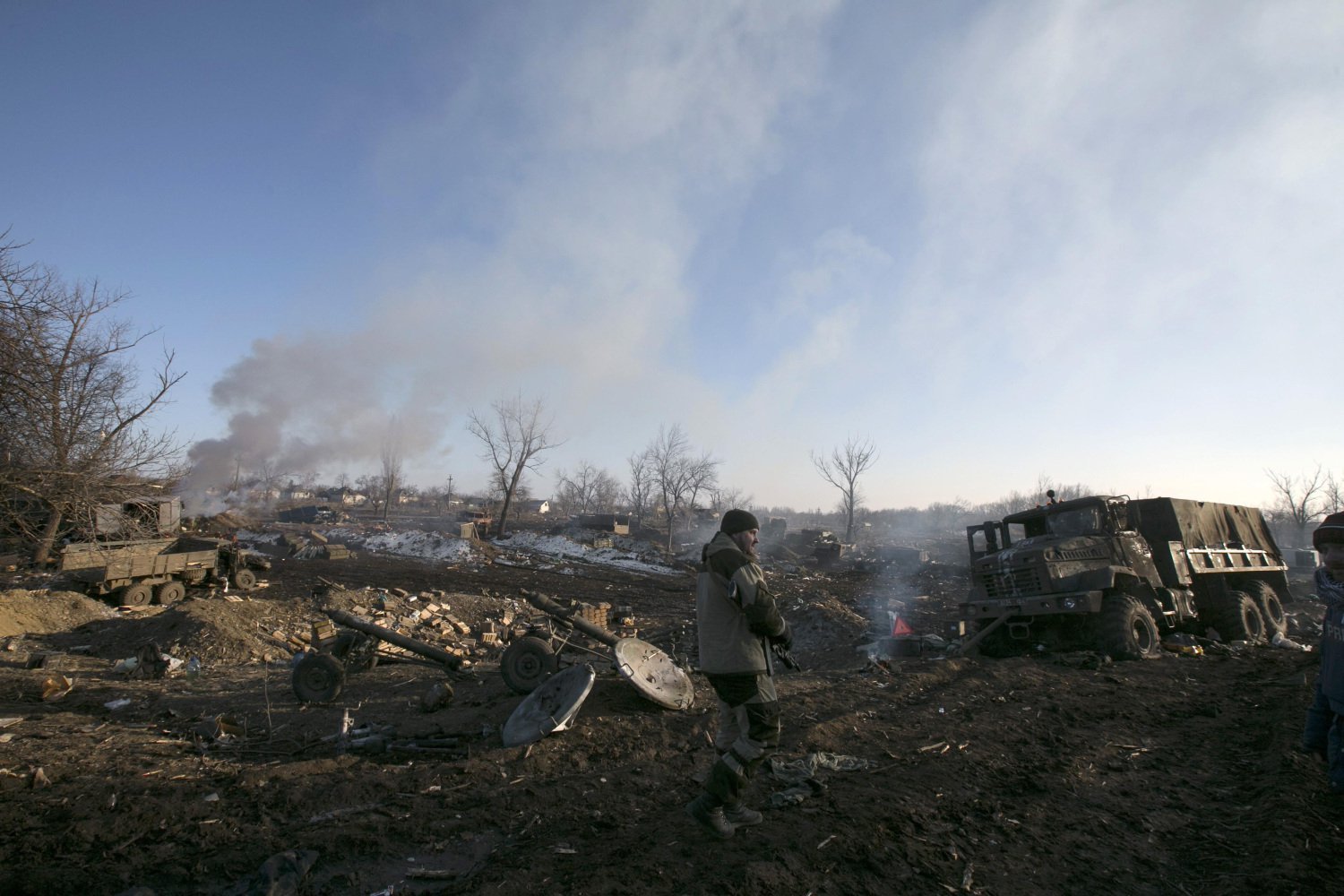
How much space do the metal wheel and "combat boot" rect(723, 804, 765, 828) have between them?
5568 mm

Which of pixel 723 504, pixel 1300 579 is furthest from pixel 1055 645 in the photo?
pixel 723 504

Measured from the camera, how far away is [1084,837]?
3.87m

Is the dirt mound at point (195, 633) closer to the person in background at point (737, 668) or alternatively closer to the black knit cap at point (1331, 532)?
the person in background at point (737, 668)

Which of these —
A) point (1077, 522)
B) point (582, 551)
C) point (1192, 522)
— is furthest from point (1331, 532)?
point (582, 551)

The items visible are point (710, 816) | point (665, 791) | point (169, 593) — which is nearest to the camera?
point (710, 816)

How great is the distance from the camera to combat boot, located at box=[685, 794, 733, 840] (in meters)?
3.58

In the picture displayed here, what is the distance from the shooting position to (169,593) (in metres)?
15.9

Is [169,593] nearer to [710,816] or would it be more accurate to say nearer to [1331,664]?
[710,816]

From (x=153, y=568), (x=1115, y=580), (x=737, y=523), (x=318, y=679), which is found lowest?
(x=318, y=679)

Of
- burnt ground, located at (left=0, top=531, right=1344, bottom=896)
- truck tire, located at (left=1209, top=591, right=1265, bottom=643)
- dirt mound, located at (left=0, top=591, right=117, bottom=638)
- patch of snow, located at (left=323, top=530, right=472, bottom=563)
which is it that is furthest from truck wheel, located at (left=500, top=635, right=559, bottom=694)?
patch of snow, located at (left=323, top=530, right=472, bottom=563)

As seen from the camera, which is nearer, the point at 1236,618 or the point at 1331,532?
the point at 1331,532

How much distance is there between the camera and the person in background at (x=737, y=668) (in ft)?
11.9

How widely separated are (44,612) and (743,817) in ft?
49.6

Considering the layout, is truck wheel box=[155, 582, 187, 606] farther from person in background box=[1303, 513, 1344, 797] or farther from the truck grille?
person in background box=[1303, 513, 1344, 797]
